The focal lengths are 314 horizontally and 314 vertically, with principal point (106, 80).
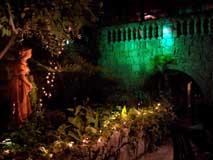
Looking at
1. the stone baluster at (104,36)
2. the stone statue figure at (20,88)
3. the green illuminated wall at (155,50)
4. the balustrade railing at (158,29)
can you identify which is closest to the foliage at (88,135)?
the stone statue figure at (20,88)

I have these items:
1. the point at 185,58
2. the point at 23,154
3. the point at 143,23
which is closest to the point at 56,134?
the point at 23,154

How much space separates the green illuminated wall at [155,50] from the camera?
1297 centimetres

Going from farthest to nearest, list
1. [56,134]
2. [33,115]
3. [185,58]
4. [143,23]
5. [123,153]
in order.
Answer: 1. [143,23]
2. [185,58]
3. [33,115]
4. [123,153]
5. [56,134]

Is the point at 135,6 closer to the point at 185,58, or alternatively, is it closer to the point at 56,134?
the point at 185,58

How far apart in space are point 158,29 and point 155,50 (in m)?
0.94

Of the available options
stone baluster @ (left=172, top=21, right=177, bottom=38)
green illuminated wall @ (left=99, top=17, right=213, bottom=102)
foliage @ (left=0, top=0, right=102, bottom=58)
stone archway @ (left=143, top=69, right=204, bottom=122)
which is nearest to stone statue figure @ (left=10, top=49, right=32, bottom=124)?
foliage @ (left=0, top=0, right=102, bottom=58)

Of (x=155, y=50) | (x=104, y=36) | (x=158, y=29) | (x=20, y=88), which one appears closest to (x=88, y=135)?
(x=20, y=88)

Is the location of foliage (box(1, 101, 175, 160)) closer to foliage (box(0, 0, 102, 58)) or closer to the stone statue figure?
the stone statue figure

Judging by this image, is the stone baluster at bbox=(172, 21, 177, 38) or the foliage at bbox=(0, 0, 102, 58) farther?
the stone baluster at bbox=(172, 21, 177, 38)

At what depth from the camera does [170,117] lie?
33.4ft

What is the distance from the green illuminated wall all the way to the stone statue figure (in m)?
7.49

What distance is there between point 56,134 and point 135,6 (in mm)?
11984

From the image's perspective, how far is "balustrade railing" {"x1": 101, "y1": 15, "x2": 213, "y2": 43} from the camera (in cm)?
1280

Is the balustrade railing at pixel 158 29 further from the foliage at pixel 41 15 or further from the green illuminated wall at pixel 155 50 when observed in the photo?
the foliage at pixel 41 15
